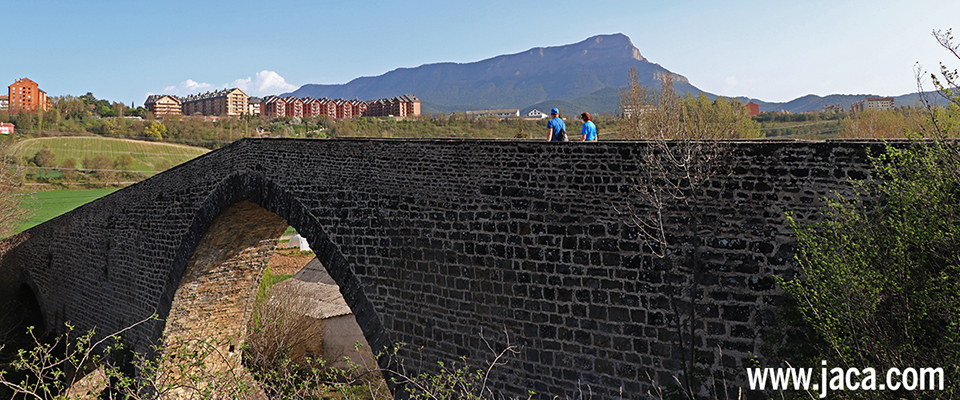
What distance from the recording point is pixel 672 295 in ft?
19.6

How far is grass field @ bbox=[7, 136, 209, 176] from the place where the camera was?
171ft

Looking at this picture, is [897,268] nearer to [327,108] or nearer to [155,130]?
[155,130]

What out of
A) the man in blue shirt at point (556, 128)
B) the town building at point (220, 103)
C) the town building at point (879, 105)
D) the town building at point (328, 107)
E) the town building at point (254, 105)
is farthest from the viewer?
the town building at point (220, 103)

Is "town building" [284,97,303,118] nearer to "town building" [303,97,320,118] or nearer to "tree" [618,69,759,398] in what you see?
"town building" [303,97,320,118]

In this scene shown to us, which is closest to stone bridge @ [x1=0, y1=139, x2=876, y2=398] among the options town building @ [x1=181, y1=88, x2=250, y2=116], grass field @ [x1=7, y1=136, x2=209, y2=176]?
grass field @ [x1=7, y1=136, x2=209, y2=176]

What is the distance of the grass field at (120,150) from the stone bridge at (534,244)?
49.1 m

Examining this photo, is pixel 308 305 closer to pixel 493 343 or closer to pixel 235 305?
pixel 235 305

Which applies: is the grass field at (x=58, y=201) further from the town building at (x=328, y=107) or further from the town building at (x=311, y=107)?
the town building at (x=311, y=107)

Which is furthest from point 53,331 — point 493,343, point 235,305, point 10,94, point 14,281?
point 10,94

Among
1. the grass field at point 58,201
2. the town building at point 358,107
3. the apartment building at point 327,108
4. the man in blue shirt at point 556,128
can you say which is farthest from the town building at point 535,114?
the man in blue shirt at point 556,128

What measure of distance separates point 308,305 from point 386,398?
12.7 ft

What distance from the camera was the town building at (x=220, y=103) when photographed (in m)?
101

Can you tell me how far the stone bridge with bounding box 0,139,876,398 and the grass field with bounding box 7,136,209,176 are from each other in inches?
1931

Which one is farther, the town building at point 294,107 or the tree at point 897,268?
the town building at point 294,107
